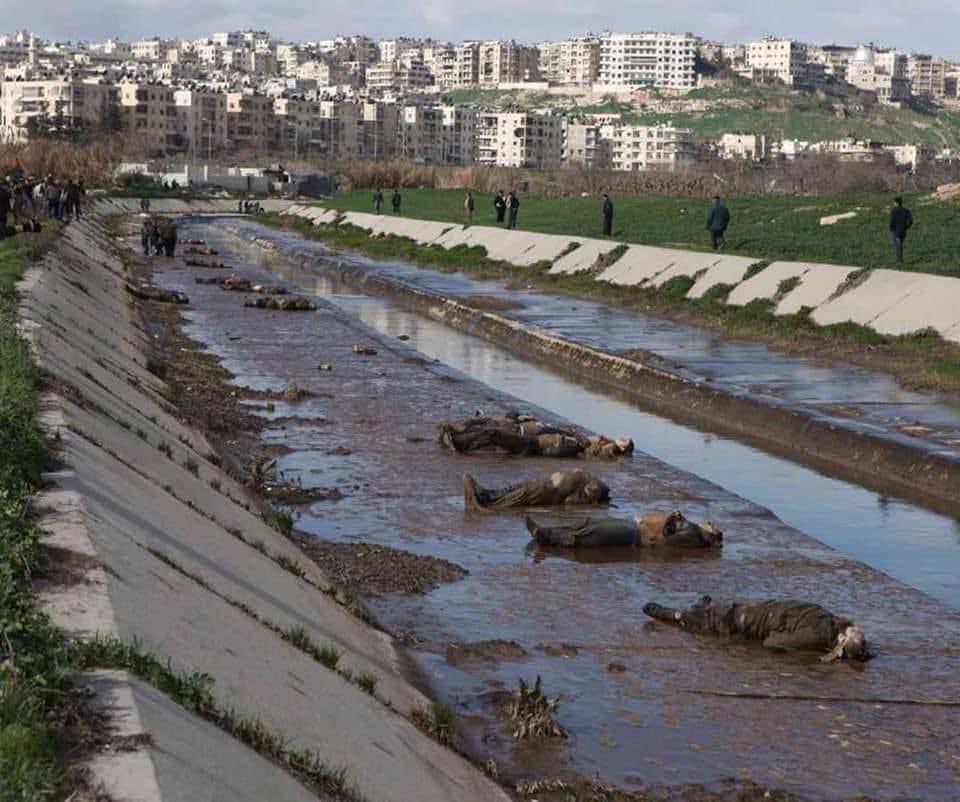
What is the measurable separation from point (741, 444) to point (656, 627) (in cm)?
919

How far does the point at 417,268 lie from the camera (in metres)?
50.4

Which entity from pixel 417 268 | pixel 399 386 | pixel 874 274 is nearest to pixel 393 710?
pixel 399 386

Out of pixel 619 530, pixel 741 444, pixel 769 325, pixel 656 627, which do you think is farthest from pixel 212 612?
pixel 769 325

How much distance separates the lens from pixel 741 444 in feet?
63.0

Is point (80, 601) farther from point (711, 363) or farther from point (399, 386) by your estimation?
point (711, 363)

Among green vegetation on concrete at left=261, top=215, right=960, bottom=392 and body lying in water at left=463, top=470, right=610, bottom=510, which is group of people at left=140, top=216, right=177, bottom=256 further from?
body lying in water at left=463, top=470, right=610, bottom=510

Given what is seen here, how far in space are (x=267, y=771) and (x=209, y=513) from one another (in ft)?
17.5

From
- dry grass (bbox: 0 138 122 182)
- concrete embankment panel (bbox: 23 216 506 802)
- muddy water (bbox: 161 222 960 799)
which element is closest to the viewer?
concrete embankment panel (bbox: 23 216 506 802)

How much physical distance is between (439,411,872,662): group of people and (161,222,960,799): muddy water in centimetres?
15

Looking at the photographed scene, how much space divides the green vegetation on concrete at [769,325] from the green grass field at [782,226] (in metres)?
2.67

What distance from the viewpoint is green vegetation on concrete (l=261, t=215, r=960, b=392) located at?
23547mm

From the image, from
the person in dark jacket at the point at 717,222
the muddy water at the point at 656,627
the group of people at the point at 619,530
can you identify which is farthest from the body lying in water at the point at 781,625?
the person in dark jacket at the point at 717,222

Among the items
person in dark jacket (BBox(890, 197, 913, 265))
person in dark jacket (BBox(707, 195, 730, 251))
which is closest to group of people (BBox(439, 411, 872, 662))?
person in dark jacket (BBox(890, 197, 913, 265))

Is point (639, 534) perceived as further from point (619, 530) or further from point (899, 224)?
point (899, 224)
